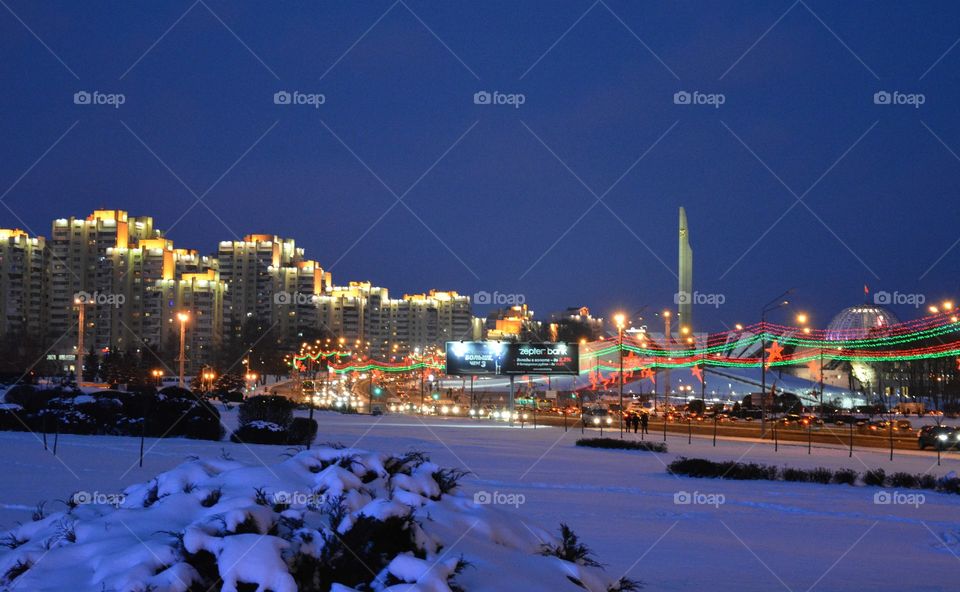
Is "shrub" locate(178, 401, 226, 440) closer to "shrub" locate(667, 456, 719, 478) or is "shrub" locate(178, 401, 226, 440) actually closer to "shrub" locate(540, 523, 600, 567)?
"shrub" locate(667, 456, 719, 478)

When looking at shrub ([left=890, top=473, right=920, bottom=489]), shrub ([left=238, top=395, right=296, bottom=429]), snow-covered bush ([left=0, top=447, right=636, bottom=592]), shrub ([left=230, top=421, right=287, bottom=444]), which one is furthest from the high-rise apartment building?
snow-covered bush ([left=0, top=447, right=636, bottom=592])

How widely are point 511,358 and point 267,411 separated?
103ft

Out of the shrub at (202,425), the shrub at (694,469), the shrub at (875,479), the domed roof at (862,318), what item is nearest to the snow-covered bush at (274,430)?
the shrub at (202,425)

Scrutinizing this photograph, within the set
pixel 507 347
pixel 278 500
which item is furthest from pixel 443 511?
pixel 507 347

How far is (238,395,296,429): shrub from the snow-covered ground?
3227mm

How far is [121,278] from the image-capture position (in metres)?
157

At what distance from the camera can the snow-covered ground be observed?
1105 centimetres

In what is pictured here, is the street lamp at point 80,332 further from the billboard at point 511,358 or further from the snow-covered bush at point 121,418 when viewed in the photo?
the snow-covered bush at point 121,418

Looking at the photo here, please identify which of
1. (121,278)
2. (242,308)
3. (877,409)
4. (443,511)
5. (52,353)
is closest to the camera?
(443,511)

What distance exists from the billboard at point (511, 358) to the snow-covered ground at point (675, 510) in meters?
30.8

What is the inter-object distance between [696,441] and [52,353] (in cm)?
11910

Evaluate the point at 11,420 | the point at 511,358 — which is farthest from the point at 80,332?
the point at 11,420

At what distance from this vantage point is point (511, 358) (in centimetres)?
6116

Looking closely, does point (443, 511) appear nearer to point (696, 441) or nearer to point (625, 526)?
point (625, 526)
